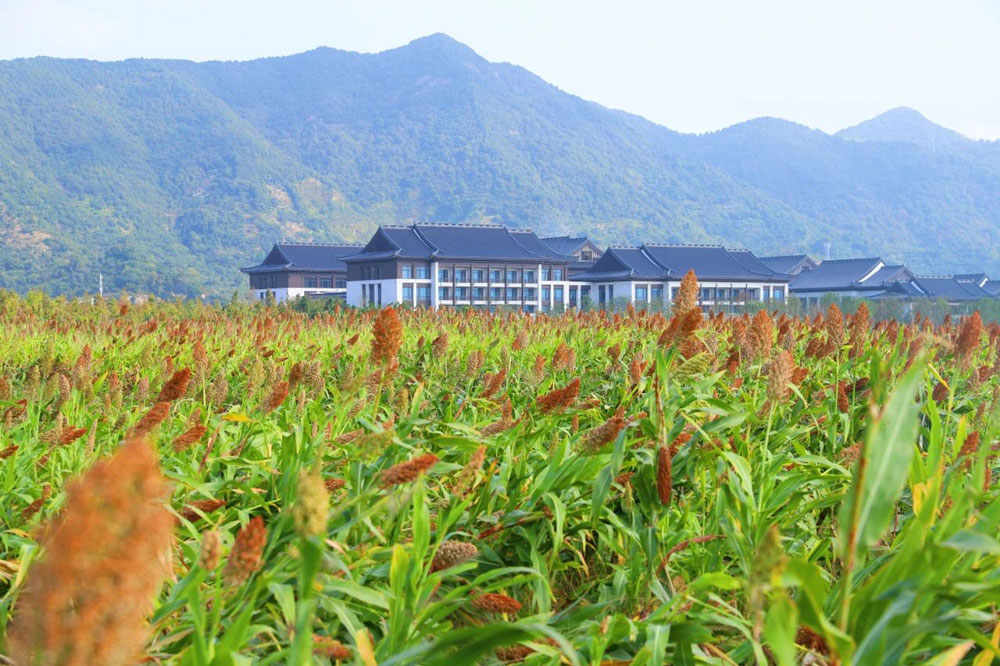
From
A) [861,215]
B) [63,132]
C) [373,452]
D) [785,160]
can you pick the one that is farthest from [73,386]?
[785,160]

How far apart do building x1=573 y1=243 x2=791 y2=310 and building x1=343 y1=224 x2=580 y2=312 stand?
2799mm

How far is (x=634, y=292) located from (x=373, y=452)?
1929 inches

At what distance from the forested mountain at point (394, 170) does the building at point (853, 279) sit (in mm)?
48030

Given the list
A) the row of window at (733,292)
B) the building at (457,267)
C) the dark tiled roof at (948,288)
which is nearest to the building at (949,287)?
the dark tiled roof at (948,288)

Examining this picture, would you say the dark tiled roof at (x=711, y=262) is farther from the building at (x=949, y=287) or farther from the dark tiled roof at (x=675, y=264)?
the building at (x=949, y=287)

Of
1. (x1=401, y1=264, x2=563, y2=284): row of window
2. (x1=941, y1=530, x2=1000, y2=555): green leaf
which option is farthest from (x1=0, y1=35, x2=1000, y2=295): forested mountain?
(x1=941, y1=530, x2=1000, y2=555): green leaf

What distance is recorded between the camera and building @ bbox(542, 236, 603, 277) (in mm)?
58250

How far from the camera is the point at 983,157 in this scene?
475ft

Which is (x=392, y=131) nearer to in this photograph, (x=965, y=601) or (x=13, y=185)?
(x=13, y=185)

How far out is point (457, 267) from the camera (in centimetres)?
4822

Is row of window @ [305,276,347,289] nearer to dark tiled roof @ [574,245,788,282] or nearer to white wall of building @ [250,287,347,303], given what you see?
white wall of building @ [250,287,347,303]

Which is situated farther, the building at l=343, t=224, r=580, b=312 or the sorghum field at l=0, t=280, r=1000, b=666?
the building at l=343, t=224, r=580, b=312

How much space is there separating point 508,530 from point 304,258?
5651 centimetres

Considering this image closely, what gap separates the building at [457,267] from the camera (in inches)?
1880
